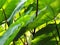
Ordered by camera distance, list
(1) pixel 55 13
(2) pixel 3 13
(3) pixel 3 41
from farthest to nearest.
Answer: (2) pixel 3 13
(1) pixel 55 13
(3) pixel 3 41

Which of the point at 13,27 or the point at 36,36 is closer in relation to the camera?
the point at 13,27

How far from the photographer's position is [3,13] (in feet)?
2.35

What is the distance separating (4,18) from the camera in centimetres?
73

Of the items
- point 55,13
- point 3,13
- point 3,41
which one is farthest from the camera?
point 3,13

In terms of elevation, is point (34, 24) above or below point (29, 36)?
above

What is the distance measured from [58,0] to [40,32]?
0.12 m

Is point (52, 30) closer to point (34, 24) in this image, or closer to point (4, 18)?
point (34, 24)

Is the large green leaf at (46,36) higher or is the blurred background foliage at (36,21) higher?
the blurred background foliage at (36,21)

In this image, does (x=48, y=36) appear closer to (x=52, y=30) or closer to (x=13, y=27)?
(x=52, y=30)

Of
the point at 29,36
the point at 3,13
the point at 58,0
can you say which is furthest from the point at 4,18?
the point at 58,0

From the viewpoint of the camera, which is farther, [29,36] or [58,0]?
[29,36]

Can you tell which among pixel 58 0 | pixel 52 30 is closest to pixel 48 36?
pixel 52 30

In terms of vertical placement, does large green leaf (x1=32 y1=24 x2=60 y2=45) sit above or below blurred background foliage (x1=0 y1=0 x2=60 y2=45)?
below

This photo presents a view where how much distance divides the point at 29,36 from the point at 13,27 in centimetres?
31
